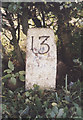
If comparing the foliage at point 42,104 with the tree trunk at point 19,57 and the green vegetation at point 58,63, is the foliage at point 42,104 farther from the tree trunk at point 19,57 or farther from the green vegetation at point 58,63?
the tree trunk at point 19,57

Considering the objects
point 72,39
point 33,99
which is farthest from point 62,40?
point 33,99

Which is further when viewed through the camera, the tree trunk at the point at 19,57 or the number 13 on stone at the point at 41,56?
the tree trunk at the point at 19,57

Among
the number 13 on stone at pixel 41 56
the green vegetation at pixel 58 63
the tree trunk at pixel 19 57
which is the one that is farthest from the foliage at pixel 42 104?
the tree trunk at pixel 19 57

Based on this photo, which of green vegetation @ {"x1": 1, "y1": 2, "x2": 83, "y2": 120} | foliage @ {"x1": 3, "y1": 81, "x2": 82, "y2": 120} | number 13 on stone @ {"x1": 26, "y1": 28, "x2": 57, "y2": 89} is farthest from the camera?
number 13 on stone @ {"x1": 26, "y1": 28, "x2": 57, "y2": 89}

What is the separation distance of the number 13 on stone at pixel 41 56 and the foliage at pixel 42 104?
0.11 metres

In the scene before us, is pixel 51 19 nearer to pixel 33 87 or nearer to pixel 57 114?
pixel 33 87

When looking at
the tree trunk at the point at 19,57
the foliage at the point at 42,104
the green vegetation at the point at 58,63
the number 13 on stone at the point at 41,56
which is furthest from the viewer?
the tree trunk at the point at 19,57

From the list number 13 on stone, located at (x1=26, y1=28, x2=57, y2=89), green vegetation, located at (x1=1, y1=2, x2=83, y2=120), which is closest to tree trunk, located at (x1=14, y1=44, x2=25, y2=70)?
green vegetation, located at (x1=1, y1=2, x2=83, y2=120)

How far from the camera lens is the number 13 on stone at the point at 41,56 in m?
1.77

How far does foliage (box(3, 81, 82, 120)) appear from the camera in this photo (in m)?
1.46

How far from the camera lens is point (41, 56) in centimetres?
178

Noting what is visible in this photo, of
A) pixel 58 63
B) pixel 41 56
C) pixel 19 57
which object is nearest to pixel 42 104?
pixel 41 56

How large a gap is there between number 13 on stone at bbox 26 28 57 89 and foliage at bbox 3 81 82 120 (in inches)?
4.1

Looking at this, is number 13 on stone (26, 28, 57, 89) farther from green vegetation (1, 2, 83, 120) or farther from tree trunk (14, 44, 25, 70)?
tree trunk (14, 44, 25, 70)
